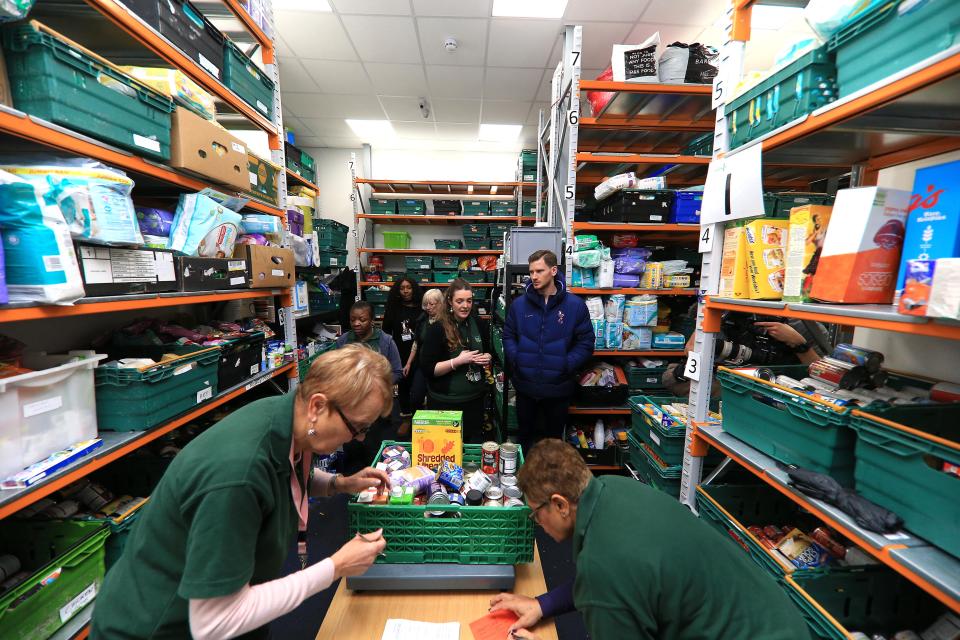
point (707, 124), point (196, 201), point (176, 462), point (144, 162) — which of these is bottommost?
point (176, 462)

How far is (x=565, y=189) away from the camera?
3.04m

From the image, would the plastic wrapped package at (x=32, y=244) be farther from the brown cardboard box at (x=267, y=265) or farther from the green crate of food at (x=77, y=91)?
the brown cardboard box at (x=267, y=265)

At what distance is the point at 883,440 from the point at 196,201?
2.69 metres

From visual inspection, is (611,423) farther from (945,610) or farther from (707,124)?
(707,124)

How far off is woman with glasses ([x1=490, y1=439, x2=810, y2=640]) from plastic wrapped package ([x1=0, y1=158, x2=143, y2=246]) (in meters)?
1.78

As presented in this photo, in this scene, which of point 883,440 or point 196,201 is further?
point 196,201

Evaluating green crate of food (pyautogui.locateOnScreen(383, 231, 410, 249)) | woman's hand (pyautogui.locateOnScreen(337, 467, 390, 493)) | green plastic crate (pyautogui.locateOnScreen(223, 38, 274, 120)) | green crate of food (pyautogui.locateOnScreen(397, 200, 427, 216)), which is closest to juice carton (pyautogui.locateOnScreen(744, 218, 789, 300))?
woman's hand (pyautogui.locateOnScreen(337, 467, 390, 493))

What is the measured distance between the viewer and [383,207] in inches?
247

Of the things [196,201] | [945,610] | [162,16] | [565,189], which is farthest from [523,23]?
[945,610]

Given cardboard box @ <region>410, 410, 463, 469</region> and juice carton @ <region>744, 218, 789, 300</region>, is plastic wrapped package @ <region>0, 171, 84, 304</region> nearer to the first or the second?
cardboard box @ <region>410, 410, 463, 469</region>

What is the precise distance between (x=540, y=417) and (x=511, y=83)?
13.0ft

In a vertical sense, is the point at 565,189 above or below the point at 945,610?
above

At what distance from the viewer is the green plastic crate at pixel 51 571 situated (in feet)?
3.64

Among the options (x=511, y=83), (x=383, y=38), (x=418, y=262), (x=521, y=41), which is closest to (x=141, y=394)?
(x=383, y=38)
